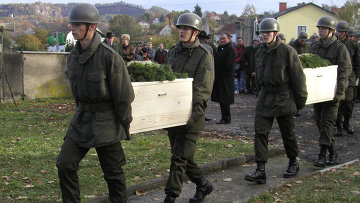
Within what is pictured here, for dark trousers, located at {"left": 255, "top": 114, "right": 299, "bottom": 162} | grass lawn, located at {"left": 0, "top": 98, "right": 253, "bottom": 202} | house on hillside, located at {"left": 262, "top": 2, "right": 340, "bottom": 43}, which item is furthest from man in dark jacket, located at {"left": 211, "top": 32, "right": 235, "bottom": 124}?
house on hillside, located at {"left": 262, "top": 2, "right": 340, "bottom": 43}

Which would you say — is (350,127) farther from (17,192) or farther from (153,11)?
(153,11)

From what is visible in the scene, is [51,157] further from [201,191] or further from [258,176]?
[258,176]

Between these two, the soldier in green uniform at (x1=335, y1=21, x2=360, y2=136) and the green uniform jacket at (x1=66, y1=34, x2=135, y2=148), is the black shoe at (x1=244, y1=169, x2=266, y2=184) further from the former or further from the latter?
the soldier in green uniform at (x1=335, y1=21, x2=360, y2=136)

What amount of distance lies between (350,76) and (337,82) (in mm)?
1640

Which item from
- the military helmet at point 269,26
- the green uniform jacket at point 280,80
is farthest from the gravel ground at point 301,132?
the military helmet at point 269,26

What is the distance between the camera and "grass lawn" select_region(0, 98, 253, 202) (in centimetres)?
622

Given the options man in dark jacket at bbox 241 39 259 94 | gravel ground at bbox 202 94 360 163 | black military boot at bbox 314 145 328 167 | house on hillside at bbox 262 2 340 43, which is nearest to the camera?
black military boot at bbox 314 145 328 167

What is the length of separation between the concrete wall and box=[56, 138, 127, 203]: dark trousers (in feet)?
42.4

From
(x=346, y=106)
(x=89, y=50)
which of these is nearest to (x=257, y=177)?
(x=89, y=50)

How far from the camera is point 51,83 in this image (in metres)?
17.9

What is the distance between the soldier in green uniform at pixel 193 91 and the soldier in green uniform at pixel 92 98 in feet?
2.98

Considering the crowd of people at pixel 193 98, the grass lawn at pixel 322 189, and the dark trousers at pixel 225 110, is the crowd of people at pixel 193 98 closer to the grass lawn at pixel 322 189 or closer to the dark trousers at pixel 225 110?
the grass lawn at pixel 322 189

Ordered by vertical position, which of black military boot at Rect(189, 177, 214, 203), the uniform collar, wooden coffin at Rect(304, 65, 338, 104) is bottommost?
black military boot at Rect(189, 177, 214, 203)

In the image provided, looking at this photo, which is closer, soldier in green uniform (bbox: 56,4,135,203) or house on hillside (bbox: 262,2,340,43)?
soldier in green uniform (bbox: 56,4,135,203)
